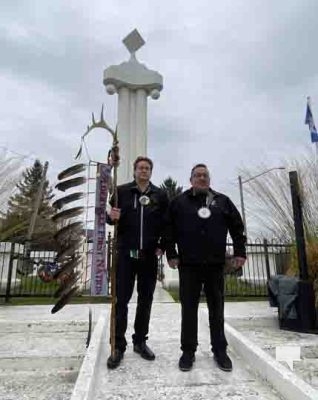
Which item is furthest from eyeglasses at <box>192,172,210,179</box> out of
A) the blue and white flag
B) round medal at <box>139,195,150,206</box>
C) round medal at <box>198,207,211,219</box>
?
the blue and white flag

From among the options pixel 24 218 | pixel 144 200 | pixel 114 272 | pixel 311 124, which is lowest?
pixel 114 272

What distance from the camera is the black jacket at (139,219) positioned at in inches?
120

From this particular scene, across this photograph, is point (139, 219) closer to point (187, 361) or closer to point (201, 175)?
point (201, 175)

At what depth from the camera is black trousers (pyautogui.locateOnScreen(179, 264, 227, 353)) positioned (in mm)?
2932

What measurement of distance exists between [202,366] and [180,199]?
4.38 feet

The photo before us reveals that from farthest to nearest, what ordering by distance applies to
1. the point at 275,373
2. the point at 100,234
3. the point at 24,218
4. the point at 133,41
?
the point at 24,218, the point at 133,41, the point at 100,234, the point at 275,373

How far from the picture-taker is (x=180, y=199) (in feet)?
10.3

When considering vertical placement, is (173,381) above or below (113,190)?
below

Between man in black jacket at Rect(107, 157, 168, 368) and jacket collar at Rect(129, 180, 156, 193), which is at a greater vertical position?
jacket collar at Rect(129, 180, 156, 193)

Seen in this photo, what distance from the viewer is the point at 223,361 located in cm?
286

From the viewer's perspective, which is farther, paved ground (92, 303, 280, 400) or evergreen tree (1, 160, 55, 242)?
evergreen tree (1, 160, 55, 242)

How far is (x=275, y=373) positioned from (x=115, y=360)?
1.18 meters

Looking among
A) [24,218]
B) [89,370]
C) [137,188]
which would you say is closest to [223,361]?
[89,370]

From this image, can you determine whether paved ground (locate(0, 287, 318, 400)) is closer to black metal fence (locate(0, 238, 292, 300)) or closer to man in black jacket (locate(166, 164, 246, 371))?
man in black jacket (locate(166, 164, 246, 371))
